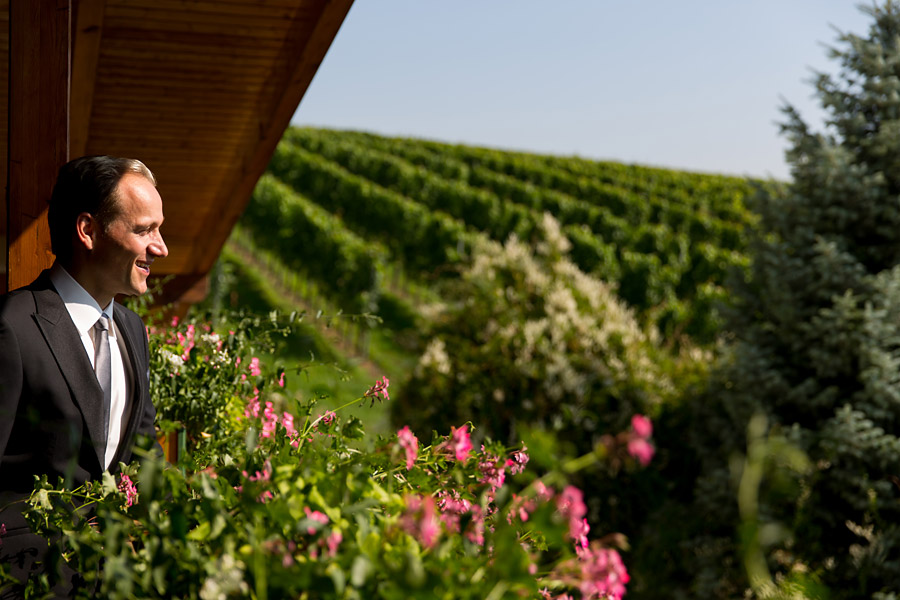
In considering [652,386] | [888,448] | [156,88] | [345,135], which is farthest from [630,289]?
[345,135]

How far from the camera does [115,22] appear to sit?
11.7 ft

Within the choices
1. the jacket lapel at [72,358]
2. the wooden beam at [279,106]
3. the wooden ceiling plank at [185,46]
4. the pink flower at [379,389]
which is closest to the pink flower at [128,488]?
the jacket lapel at [72,358]

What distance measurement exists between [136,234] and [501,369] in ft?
18.4

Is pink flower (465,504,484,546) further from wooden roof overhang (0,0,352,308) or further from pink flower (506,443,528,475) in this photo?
wooden roof overhang (0,0,352,308)

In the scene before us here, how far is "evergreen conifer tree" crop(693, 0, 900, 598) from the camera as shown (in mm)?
5188

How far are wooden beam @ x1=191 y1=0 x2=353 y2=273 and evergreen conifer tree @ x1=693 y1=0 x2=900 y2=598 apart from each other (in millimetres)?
3727

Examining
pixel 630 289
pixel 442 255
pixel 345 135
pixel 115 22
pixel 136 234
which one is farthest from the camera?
pixel 345 135

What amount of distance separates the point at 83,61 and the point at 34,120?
1.15 metres

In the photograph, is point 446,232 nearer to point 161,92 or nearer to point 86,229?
point 161,92

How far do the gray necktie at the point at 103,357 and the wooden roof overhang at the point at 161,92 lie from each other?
76cm

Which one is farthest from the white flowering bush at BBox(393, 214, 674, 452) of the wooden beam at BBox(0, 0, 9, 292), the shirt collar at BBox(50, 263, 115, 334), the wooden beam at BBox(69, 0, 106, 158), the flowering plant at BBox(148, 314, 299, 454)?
the shirt collar at BBox(50, 263, 115, 334)

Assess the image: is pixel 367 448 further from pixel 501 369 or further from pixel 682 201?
pixel 682 201

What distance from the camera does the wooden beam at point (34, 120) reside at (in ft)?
7.77

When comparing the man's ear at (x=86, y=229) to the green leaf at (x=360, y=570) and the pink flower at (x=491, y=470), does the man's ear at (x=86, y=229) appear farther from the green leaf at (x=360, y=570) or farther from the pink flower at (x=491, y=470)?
the green leaf at (x=360, y=570)
